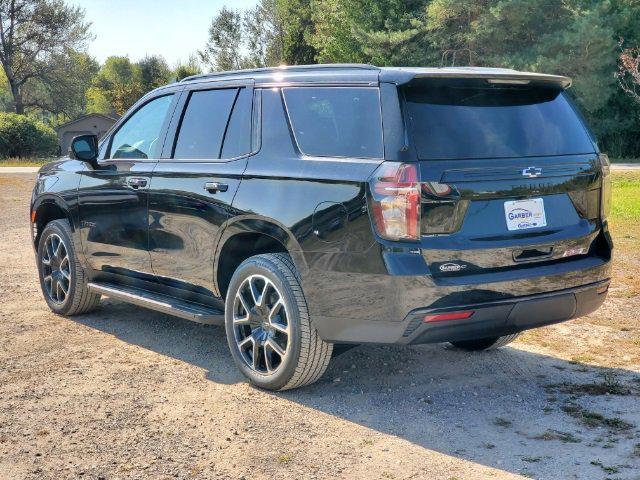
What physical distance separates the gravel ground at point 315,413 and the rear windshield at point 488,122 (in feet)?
4.86

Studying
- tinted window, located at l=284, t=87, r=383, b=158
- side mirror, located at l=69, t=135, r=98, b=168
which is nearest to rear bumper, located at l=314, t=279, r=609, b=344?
tinted window, located at l=284, t=87, r=383, b=158

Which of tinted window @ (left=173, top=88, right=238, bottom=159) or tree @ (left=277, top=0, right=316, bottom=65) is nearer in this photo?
tinted window @ (left=173, top=88, right=238, bottom=159)

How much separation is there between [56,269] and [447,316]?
4.16m

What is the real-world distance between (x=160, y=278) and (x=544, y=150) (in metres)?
2.91

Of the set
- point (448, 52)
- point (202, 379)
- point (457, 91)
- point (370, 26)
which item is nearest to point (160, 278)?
point (202, 379)

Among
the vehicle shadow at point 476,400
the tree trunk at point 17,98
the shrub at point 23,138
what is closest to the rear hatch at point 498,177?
the vehicle shadow at point 476,400

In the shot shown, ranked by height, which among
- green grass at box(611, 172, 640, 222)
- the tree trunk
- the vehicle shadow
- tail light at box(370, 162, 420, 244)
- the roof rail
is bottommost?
green grass at box(611, 172, 640, 222)

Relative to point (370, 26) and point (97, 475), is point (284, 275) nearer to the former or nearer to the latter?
point (97, 475)

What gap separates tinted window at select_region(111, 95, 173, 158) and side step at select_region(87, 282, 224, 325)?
1.05 m

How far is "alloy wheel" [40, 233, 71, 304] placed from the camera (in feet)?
22.9

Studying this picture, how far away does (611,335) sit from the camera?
6.20 meters

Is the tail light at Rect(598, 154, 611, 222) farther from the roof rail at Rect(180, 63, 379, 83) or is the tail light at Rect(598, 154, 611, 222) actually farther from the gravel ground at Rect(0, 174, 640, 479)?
the roof rail at Rect(180, 63, 379, 83)

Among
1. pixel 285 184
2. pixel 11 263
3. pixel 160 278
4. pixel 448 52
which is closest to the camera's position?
pixel 285 184

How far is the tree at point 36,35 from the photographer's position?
190ft
